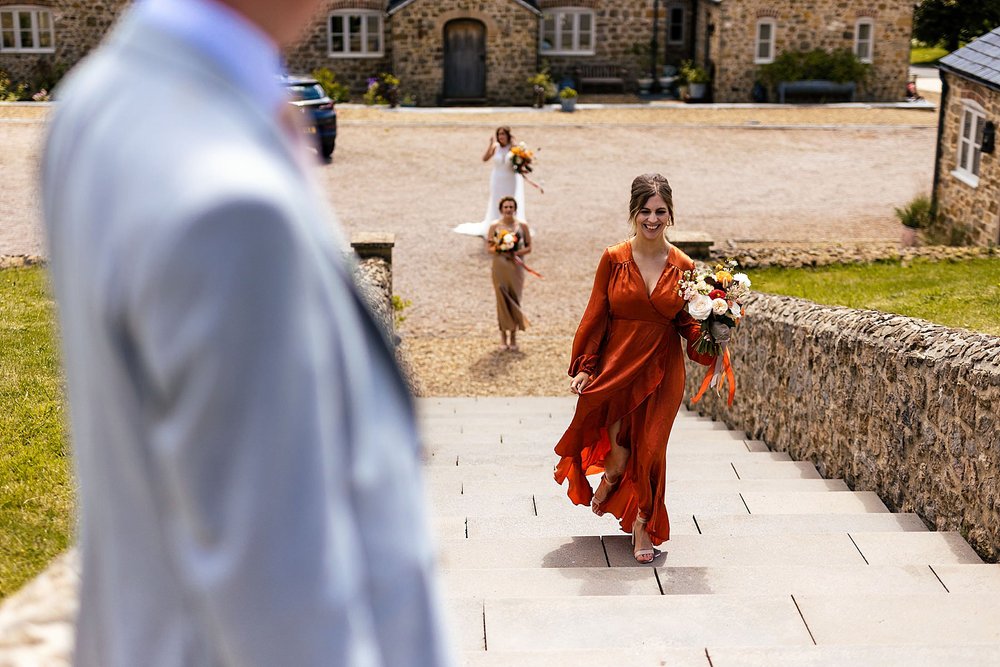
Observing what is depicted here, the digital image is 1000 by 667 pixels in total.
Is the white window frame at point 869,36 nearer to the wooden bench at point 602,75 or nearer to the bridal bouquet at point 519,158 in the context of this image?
the wooden bench at point 602,75

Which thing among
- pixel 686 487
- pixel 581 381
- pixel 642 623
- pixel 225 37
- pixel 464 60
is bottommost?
pixel 686 487

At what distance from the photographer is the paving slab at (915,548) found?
5.41 m

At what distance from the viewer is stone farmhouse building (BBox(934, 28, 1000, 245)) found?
14.8 metres

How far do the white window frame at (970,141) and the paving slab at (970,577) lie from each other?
36.9 feet

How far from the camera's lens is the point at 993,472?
5383 mm

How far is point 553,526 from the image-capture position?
625 centimetres

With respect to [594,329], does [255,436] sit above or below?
above

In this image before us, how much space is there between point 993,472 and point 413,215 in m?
13.4

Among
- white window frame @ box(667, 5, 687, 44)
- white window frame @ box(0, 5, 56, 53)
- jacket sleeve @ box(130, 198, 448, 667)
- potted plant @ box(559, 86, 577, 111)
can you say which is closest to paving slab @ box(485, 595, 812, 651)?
jacket sleeve @ box(130, 198, 448, 667)

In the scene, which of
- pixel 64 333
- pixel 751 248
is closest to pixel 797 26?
pixel 751 248

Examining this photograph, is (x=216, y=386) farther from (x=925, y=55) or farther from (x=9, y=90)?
(x=925, y=55)

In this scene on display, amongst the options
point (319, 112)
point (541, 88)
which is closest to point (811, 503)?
point (319, 112)

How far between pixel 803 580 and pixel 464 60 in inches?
1029

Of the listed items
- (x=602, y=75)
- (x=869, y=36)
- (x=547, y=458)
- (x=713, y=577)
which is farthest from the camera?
(x=602, y=75)
